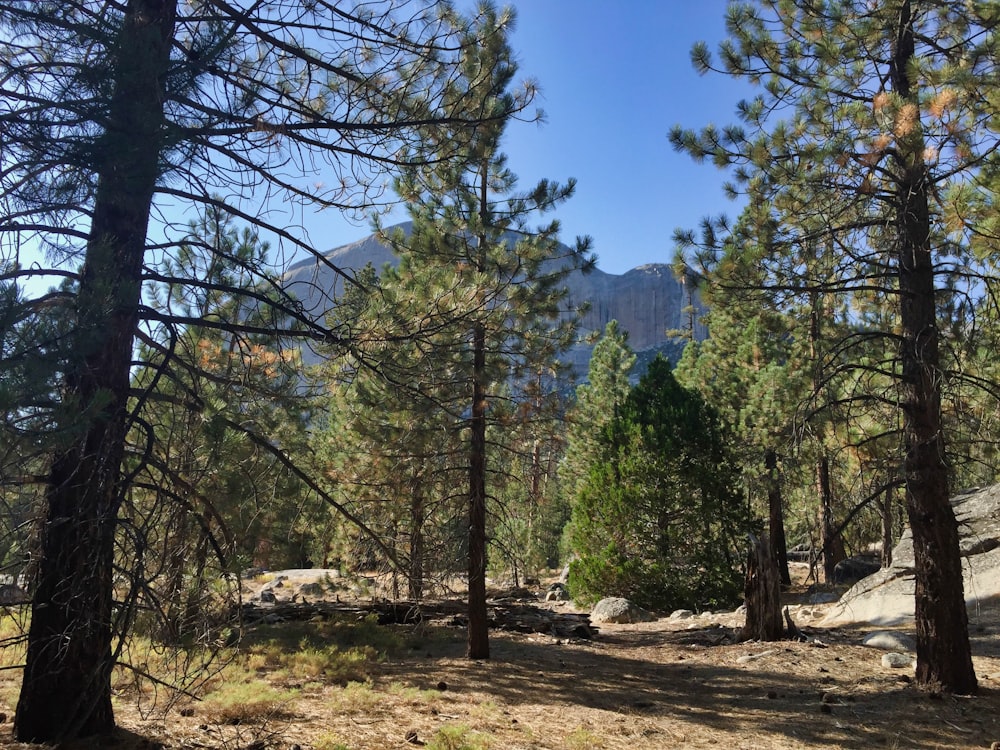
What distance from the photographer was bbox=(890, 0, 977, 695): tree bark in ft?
18.7

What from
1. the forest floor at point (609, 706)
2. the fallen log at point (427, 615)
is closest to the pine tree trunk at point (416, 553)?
the forest floor at point (609, 706)

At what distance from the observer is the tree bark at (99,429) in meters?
3.21

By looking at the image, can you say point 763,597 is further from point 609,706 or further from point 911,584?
point 609,706

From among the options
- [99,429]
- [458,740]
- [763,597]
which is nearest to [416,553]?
[458,740]

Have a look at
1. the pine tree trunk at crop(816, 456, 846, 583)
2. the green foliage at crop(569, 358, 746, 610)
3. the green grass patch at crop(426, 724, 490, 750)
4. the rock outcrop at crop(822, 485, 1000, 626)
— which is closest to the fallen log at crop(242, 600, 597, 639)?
the green foliage at crop(569, 358, 746, 610)

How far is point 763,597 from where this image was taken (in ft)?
30.6

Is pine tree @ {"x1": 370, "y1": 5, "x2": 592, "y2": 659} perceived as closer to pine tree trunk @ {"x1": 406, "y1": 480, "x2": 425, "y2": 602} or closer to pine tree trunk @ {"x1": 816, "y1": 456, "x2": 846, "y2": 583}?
pine tree trunk @ {"x1": 406, "y1": 480, "x2": 425, "y2": 602}

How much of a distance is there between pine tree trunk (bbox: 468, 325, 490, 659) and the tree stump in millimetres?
3850

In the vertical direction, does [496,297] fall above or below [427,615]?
above

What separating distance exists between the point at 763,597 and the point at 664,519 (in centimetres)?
479

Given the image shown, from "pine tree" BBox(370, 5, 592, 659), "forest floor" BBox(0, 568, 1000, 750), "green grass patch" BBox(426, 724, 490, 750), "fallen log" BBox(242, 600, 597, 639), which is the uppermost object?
"pine tree" BBox(370, 5, 592, 659)

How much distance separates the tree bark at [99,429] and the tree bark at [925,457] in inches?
217

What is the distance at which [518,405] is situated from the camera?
29.3 ft

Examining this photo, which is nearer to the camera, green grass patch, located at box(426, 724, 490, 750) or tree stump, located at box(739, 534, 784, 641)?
green grass patch, located at box(426, 724, 490, 750)
